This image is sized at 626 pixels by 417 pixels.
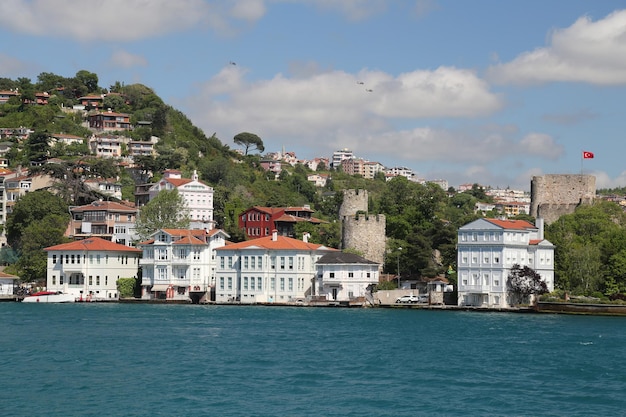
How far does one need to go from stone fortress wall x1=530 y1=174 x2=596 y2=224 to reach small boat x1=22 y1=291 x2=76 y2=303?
37.2 m

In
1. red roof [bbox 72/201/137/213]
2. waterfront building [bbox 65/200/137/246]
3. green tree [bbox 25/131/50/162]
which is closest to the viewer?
waterfront building [bbox 65/200/137/246]

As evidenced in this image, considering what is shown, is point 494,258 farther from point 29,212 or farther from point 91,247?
point 29,212

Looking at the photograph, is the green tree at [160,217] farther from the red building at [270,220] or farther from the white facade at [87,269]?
the red building at [270,220]

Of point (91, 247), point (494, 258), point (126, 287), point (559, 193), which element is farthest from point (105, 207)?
point (559, 193)

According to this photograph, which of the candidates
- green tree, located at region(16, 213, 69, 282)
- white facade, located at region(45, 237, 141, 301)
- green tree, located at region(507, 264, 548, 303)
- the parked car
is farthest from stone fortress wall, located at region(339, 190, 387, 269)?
green tree, located at region(16, 213, 69, 282)

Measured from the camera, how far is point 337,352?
42469 millimetres

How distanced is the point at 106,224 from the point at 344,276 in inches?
1018

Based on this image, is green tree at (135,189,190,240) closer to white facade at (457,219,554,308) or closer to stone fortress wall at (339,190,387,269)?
stone fortress wall at (339,190,387,269)

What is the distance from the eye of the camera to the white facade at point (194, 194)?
301 ft

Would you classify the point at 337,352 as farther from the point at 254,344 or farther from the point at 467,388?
the point at 467,388

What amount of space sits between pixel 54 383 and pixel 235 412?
7.63 meters

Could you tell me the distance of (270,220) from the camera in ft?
287

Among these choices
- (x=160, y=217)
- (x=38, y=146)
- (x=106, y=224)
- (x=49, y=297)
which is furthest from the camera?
Answer: (x=38, y=146)

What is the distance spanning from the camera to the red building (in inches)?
3425
